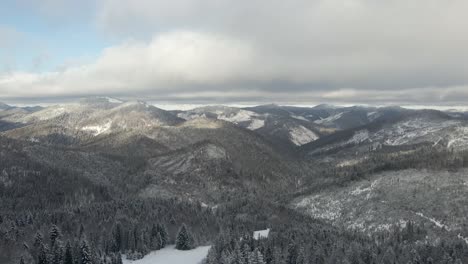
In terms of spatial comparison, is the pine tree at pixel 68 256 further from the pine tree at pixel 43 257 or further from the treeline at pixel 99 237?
the pine tree at pixel 43 257

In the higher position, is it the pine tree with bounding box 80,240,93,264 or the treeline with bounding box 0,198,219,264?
the pine tree with bounding box 80,240,93,264

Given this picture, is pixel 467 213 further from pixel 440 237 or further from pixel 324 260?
pixel 324 260

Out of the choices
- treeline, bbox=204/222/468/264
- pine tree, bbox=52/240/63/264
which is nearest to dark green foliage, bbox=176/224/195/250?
treeline, bbox=204/222/468/264

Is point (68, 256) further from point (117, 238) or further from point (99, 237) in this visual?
point (99, 237)

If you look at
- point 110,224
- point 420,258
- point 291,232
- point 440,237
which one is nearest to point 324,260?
point 420,258

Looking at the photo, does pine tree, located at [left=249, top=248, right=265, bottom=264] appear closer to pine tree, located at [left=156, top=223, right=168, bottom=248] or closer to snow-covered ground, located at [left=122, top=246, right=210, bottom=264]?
snow-covered ground, located at [left=122, top=246, right=210, bottom=264]

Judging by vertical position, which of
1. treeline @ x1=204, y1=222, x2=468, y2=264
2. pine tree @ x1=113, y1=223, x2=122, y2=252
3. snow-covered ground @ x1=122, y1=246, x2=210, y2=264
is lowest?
snow-covered ground @ x1=122, y1=246, x2=210, y2=264

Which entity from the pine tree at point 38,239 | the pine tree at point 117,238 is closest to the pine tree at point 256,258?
the pine tree at point 38,239

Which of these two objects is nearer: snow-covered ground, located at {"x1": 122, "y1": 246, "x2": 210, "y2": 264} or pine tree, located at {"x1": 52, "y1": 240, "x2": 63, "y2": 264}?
pine tree, located at {"x1": 52, "y1": 240, "x2": 63, "y2": 264}
